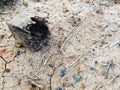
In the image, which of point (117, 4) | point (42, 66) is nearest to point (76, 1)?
point (117, 4)

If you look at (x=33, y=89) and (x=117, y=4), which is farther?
(x=117, y=4)

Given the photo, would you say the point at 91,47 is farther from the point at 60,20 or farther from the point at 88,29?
the point at 60,20

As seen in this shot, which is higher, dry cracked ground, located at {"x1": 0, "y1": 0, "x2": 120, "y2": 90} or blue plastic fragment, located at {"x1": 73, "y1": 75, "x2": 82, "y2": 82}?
dry cracked ground, located at {"x1": 0, "y1": 0, "x2": 120, "y2": 90}

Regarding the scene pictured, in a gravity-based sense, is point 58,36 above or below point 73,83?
above

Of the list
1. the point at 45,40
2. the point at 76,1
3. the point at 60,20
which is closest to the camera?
the point at 45,40

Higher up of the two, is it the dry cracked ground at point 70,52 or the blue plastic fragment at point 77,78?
the dry cracked ground at point 70,52

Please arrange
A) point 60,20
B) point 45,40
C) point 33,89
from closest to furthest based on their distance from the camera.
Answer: point 33,89
point 45,40
point 60,20

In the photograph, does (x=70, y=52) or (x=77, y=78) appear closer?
(x=77, y=78)

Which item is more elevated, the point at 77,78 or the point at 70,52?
the point at 70,52
